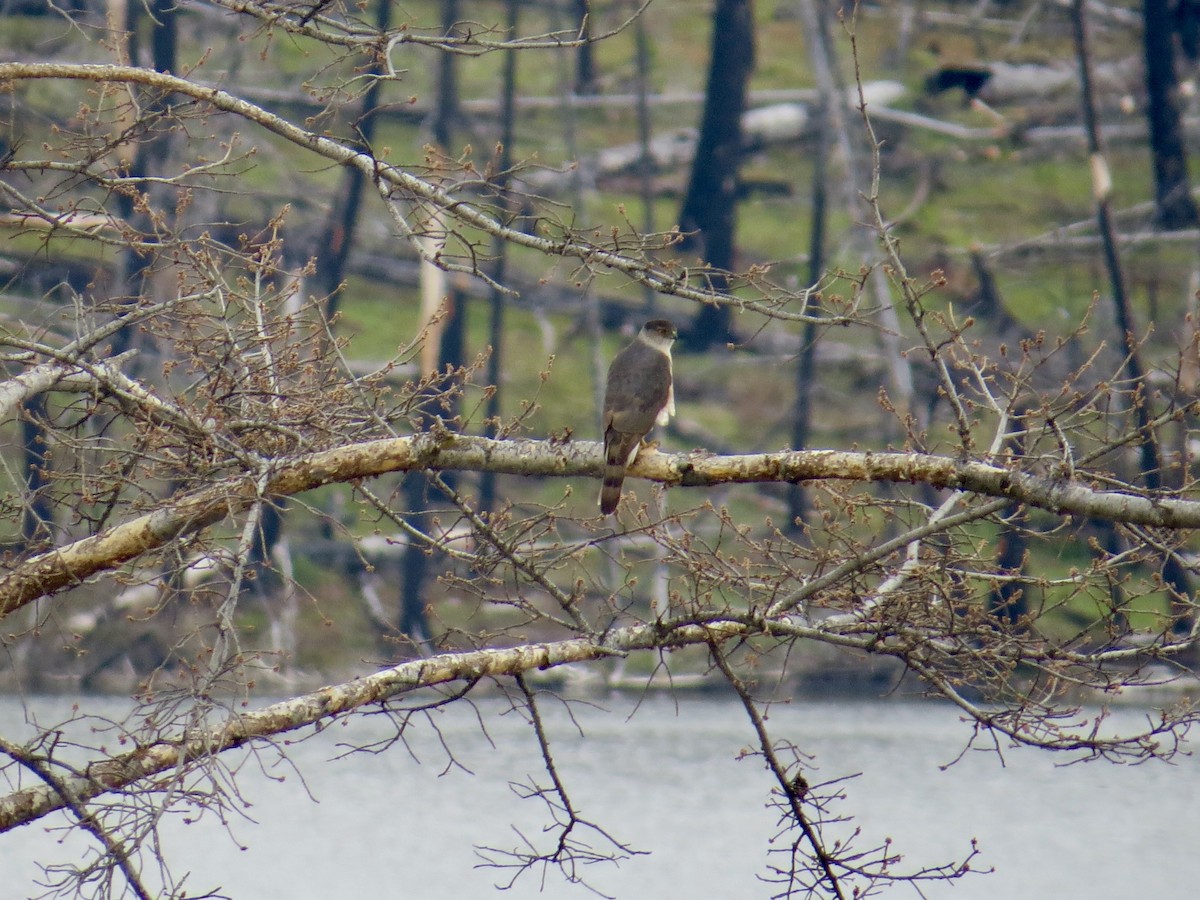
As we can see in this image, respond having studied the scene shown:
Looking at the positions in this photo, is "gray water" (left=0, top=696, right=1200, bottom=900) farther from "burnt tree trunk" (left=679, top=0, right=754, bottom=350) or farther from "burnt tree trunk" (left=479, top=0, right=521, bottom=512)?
"burnt tree trunk" (left=679, top=0, right=754, bottom=350)

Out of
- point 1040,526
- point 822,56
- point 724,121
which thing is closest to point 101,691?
point 1040,526

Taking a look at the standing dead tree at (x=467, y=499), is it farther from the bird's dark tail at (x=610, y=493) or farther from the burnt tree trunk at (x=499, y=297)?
the burnt tree trunk at (x=499, y=297)

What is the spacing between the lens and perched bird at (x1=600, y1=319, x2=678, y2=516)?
5.47 m

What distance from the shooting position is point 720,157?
968 inches

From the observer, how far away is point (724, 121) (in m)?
25.3

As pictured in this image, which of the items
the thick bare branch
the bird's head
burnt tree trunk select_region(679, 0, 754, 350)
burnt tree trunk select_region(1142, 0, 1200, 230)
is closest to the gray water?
the bird's head

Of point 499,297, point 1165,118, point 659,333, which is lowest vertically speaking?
point 499,297

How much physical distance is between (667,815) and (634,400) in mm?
8954

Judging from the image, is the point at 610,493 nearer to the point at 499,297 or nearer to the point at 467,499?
the point at 467,499

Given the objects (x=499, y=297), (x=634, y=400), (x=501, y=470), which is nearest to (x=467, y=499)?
(x=501, y=470)

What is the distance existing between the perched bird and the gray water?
13.9 ft

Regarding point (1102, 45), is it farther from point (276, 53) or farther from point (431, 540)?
point (431, 540)

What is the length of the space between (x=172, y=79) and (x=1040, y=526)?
16341 millimetres

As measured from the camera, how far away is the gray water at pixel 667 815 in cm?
Result: 1241
